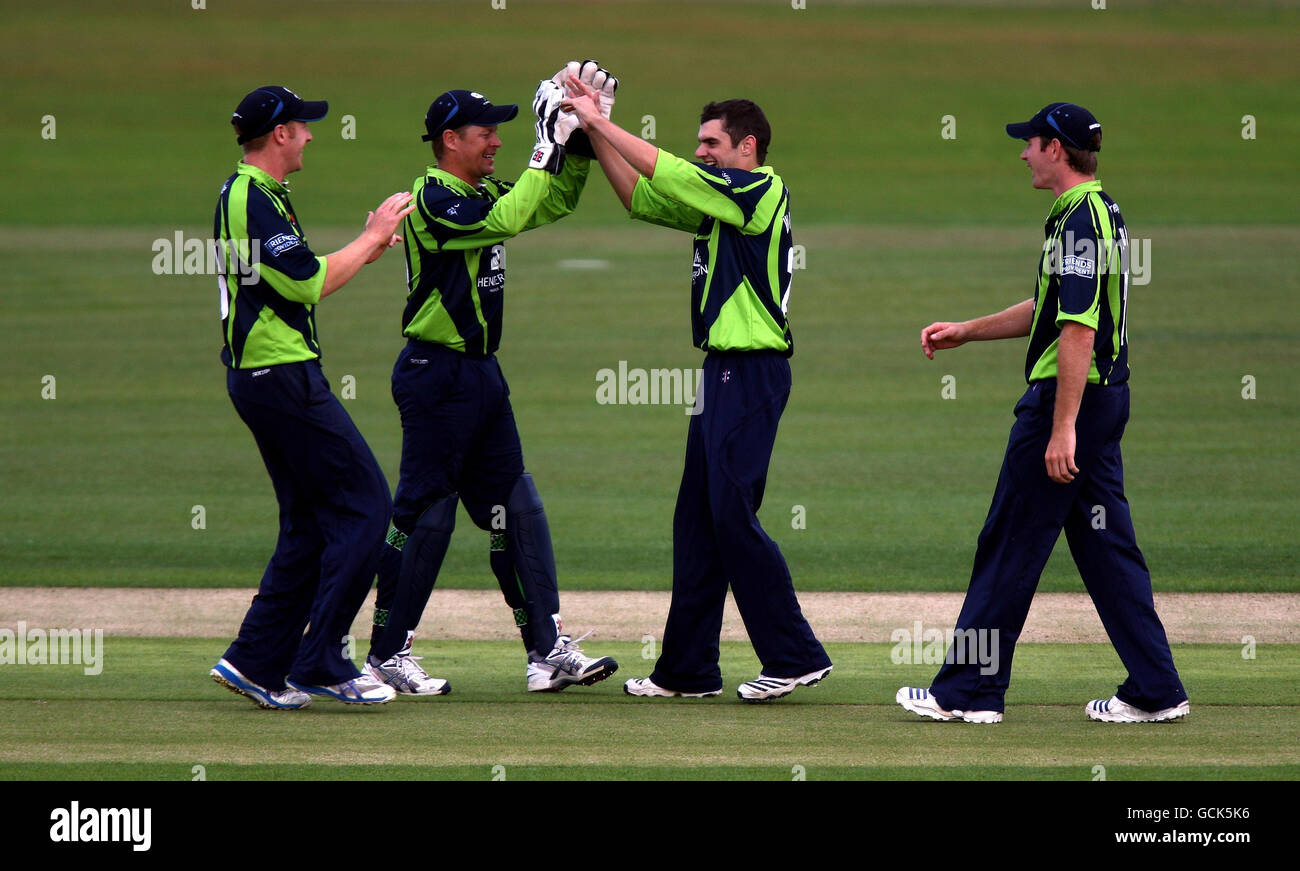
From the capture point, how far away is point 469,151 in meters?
6.95

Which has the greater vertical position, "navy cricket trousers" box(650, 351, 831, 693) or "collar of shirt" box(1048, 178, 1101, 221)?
"collar of shirt" box(1048, 178, 1101, 221)

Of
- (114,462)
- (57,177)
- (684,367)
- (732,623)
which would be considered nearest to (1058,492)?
(732,623)

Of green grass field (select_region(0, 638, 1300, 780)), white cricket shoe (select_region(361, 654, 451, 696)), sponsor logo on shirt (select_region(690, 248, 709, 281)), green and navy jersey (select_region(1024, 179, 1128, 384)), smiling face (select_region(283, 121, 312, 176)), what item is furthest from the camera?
white cricket shoe (select_region(361, 654, 451, 696))

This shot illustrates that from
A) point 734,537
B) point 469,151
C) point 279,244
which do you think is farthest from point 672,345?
point 279,244

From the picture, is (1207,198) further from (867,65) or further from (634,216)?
(634,216)

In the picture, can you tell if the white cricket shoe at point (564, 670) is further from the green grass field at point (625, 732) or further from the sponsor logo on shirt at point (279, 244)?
the sponsor logo on shirt at point (279, 244)

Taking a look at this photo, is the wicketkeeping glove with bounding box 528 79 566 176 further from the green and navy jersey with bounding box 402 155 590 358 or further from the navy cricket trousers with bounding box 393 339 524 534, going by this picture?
the navy cricket trousers with bounding box 393 339 524 534

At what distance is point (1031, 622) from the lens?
8758 millimetres

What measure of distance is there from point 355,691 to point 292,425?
1102 mm

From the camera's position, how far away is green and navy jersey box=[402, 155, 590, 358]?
6699mm

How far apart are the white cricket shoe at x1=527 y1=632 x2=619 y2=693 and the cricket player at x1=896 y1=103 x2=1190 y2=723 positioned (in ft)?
4.28

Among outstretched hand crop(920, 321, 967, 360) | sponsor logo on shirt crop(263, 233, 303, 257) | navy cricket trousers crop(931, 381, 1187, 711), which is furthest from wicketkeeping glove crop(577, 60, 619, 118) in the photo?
navy cricket trousers crop(931, 381, 1187, 711)

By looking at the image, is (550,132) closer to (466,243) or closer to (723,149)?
(466,243)

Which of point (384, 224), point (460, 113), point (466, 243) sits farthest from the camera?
point (460, 113)
